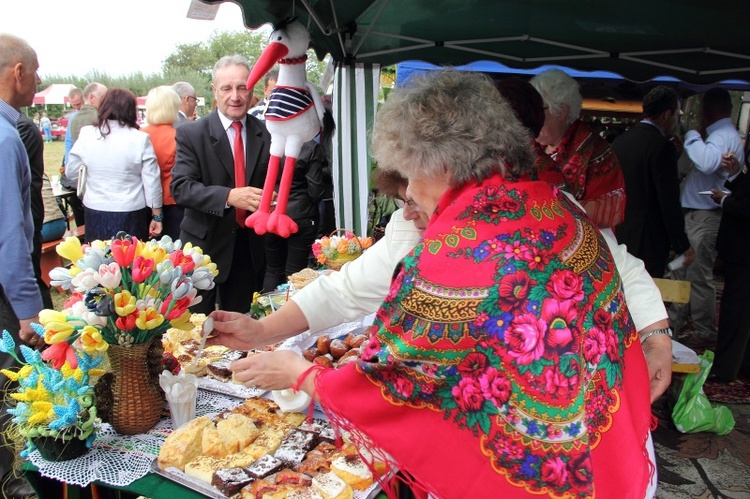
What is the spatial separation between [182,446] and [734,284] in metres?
3.76

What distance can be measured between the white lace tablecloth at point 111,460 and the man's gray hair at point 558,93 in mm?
2144

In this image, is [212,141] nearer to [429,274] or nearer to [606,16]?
[429,274]

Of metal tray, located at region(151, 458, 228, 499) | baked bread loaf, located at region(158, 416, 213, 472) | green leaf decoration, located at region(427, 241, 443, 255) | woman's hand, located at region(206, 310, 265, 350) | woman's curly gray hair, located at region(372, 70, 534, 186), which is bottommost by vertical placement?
metal tray, located at region(151, 458, 228, 499)

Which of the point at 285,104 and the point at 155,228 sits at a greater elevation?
the point at 285,104

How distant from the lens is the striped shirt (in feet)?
6.99

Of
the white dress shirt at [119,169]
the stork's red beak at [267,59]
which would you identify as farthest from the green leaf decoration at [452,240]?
the white dress shirt at [119,169]

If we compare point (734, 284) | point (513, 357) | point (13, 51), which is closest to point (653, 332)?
point (513, 357)

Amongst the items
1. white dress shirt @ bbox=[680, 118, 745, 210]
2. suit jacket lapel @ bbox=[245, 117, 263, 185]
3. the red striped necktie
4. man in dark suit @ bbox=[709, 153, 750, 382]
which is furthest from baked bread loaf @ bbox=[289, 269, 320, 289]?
white dress shirt @ bbox=[680, 118, 745, 210]

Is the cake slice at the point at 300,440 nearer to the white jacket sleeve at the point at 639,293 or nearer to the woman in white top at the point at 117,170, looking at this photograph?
the white jacket sleeve at the point at 639,293

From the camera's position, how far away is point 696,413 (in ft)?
10.3

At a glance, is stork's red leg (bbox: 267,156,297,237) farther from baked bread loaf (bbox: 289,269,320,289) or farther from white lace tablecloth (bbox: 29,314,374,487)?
white lace tablecloth (bbox: 29,314,374,487)

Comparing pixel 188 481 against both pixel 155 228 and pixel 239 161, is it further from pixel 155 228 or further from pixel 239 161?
pixel 155 228

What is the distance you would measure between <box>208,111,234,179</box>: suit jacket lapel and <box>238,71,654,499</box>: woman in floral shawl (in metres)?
2.09

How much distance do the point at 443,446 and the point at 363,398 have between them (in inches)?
7.8
